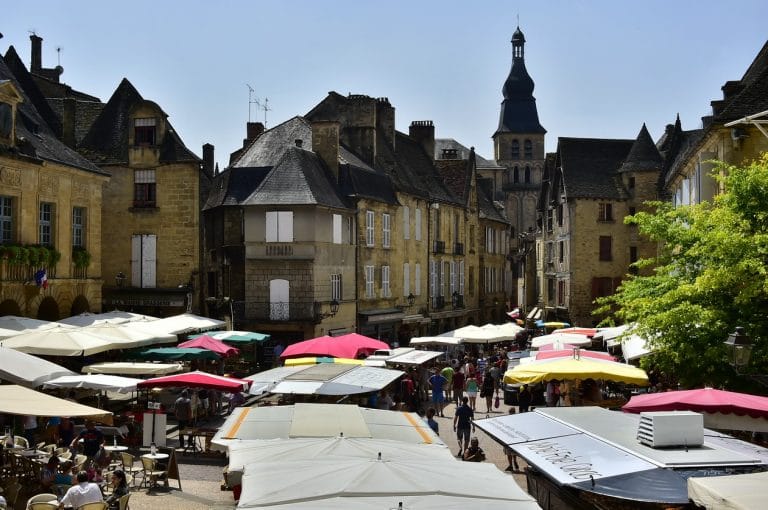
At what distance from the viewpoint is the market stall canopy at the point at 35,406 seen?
12.1 meters

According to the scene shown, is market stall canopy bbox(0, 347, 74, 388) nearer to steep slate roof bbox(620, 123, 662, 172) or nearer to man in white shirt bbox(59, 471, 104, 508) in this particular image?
man in white shirt bbox(59, 471, 104, 508)

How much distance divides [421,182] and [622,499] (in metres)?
40.2

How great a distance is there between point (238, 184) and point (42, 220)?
10.6 metres

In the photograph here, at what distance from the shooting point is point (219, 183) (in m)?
39.2

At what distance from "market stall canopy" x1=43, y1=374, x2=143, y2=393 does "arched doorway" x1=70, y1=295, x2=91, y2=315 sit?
11.9m

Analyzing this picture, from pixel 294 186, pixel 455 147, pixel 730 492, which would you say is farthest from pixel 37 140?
pixel 455 147

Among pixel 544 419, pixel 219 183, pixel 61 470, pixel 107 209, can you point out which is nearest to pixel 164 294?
pixel 107 209

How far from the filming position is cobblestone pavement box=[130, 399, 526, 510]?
13.9 metres

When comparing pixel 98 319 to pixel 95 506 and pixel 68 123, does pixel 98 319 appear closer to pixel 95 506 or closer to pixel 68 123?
pixel 68 123

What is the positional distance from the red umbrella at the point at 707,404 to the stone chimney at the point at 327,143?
85.0 ft

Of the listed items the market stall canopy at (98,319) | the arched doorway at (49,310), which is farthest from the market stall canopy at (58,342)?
the arched doorway at (49,310)

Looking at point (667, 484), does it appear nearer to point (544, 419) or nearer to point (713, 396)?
point (544, 419)

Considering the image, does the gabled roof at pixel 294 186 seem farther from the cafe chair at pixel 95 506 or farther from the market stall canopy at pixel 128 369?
the cafe chair at pixel 95 506

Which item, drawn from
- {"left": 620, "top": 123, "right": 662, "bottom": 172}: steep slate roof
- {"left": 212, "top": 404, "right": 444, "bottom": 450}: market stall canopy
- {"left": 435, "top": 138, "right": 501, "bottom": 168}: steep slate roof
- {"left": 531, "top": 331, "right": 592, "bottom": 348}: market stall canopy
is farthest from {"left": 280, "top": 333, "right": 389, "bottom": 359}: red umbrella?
{"left": 435, "top": 138, "right": 501, "bottom": 168}: steep slate roof
